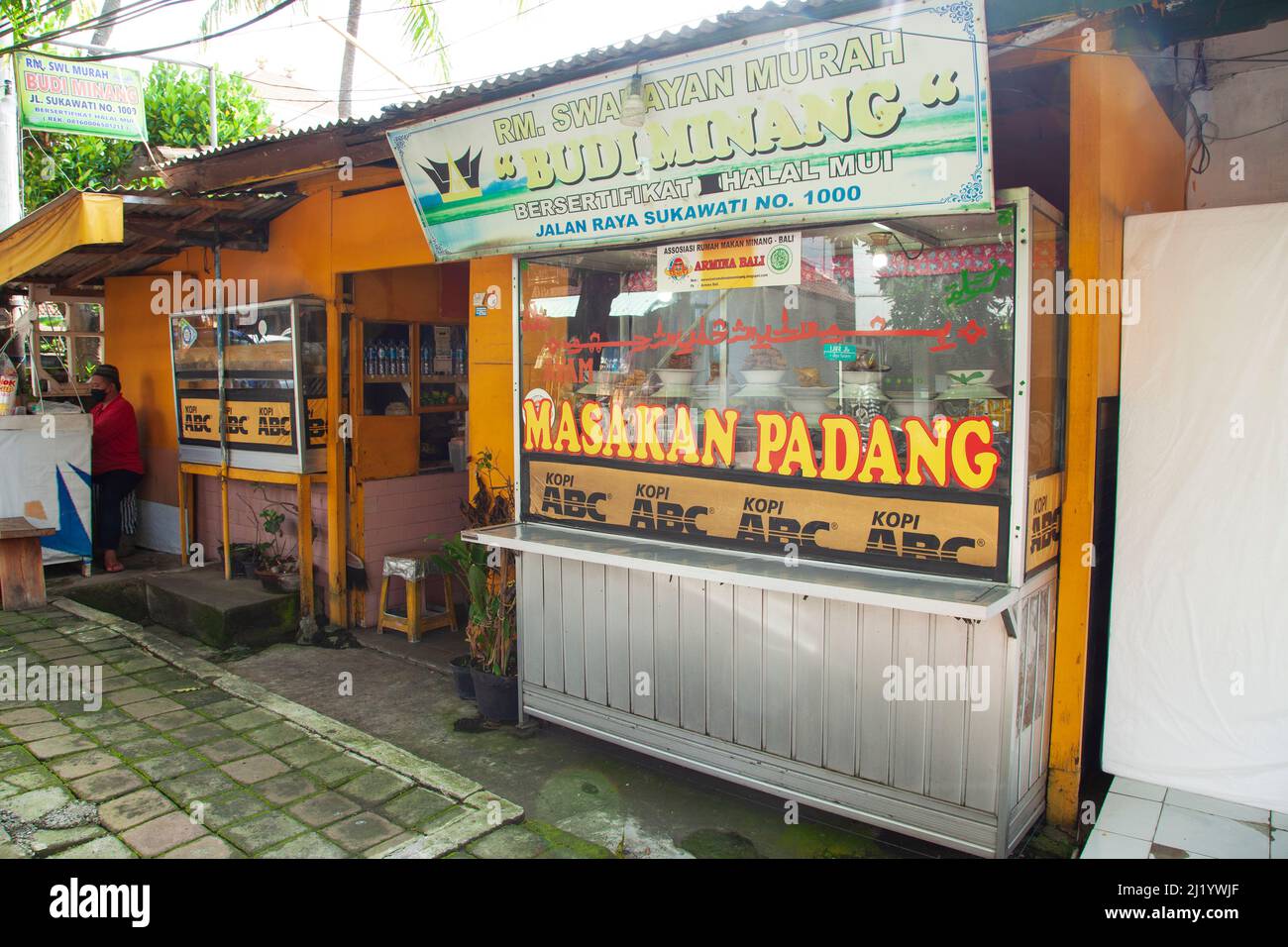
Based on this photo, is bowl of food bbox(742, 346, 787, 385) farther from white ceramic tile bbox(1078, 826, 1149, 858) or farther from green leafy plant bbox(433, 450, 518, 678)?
white ceramic tile bbox(1078, 826, 1149, 858)

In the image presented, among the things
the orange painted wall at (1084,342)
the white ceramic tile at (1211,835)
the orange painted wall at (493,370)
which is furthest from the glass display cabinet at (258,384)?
the white ceramic tile at (1211,835)

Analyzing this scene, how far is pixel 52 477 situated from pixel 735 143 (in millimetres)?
6851

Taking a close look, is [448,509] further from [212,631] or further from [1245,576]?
[1245,576]

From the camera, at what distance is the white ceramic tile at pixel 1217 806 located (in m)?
3.57

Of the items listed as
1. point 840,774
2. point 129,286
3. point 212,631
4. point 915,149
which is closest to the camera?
point 915,149

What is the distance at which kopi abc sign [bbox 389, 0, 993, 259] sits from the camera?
3014 millimetres

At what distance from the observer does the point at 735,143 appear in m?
3.58

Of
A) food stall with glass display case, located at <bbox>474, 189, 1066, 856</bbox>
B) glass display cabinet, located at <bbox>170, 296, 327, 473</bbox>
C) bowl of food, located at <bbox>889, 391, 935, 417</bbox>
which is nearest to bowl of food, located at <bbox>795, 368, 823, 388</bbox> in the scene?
food stall with glass display case, located at <bbox>474, 189, 1066, 856</bbox>

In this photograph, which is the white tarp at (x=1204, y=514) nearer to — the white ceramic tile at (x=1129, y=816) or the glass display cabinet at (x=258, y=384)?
the white ceramic tile at (x=1129, y=816)

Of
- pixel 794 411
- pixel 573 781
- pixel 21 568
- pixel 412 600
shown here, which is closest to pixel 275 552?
pixel 412 600

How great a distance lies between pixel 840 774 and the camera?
11.8 feet

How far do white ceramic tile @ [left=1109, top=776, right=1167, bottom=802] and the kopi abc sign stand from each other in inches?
103

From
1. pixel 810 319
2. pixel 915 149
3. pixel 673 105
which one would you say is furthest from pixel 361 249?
pixel 915 149

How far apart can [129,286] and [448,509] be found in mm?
4474
